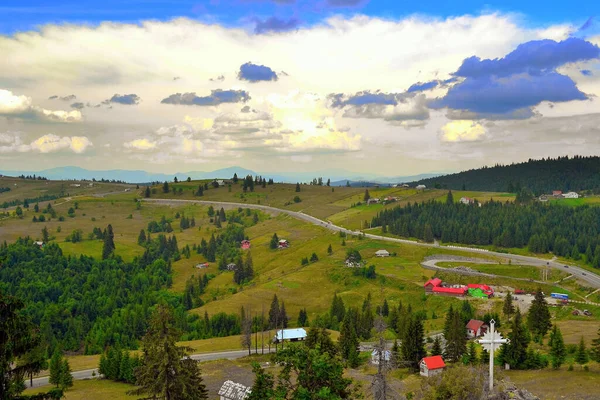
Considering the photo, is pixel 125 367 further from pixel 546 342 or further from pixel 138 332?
pixel 546 342

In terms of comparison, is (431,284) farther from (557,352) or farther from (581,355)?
(581,355)

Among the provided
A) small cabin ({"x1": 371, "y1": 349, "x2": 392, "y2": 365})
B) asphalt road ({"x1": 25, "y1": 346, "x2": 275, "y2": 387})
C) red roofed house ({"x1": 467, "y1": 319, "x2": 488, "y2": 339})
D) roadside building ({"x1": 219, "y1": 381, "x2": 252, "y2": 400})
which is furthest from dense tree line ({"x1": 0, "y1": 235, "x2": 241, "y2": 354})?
roadside building ({"x1": 219, "y1": 381, "x2": 252, "y2": 400})

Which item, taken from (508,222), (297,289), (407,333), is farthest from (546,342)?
(508,222)

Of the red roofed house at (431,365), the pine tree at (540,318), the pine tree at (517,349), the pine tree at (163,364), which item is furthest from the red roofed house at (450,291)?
the pine tree at (163,364)

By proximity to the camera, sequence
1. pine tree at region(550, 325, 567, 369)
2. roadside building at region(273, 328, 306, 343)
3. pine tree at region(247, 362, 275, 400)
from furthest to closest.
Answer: roadside building at region(273, 328, 306, 343) → pine tree at region(550, 325, 567, 369) → pine tree at region(247, 362, 275, 400)

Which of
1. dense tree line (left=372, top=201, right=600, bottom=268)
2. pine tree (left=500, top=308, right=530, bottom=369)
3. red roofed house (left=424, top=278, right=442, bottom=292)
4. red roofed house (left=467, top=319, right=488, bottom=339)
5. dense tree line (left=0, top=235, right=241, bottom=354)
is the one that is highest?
dense tree line (left=372, top=201, right=600, bottom=268)

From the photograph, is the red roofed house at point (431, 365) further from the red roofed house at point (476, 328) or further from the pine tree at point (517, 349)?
the red roofed house at point (476, 328)

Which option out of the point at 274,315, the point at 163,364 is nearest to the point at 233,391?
the point at 163,364

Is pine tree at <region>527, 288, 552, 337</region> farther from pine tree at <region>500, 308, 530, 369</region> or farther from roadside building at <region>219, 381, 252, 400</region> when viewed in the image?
roadside building at <region>219, 381, 252, 400</region>
